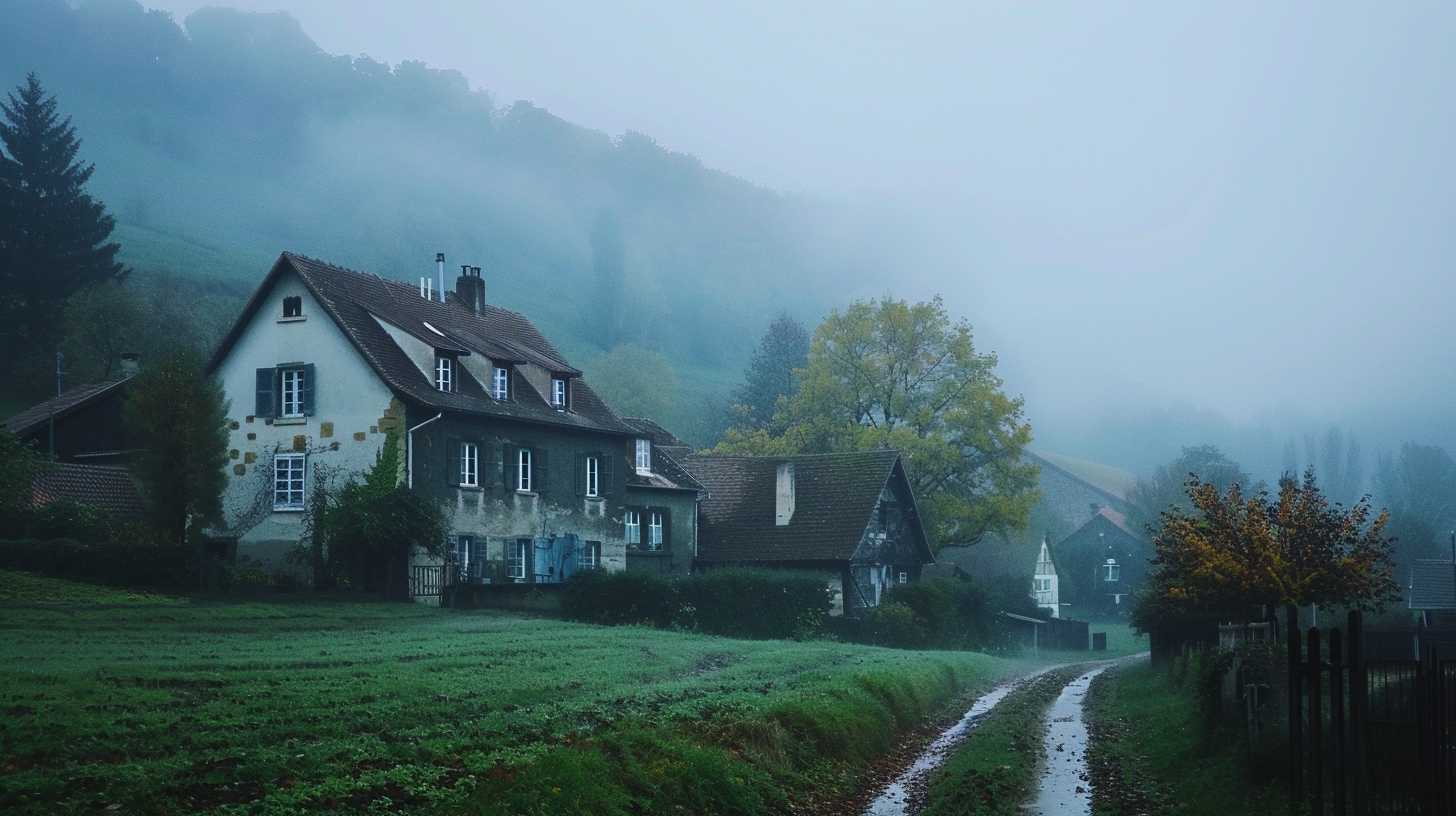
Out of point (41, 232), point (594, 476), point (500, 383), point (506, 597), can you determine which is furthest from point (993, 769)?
point (41, 232)

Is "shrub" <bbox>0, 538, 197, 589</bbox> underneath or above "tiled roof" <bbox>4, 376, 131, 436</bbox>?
underneath

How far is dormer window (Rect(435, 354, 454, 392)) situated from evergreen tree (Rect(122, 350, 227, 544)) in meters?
7.25

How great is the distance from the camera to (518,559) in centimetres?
5234

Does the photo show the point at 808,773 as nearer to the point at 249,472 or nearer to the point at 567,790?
the point at 567,790

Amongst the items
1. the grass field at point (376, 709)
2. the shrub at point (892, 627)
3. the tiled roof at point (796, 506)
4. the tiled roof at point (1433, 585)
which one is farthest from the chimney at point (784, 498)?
the tiled roof at point (1433, 585)

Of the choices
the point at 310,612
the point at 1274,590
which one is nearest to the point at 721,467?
the point at 310,612

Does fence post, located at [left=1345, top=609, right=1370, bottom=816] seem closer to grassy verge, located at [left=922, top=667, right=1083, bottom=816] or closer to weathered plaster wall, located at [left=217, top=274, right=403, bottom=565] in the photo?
grassy verge, located at [left=922, top=667, right=1083, bottom=816]

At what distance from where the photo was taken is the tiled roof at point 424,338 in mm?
48562

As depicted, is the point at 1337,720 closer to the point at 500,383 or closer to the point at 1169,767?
the point at 1169,767

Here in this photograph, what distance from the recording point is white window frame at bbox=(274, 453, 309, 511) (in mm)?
48666

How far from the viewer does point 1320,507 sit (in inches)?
1266

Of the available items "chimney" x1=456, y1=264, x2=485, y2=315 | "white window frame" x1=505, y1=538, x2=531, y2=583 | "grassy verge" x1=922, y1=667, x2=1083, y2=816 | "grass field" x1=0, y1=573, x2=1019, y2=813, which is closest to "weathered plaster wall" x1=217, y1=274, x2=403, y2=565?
"white window frame" x1=505, y1=538, x2=531, y2=583

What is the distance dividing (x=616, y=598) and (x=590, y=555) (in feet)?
31.8

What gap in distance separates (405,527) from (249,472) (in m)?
7.37
